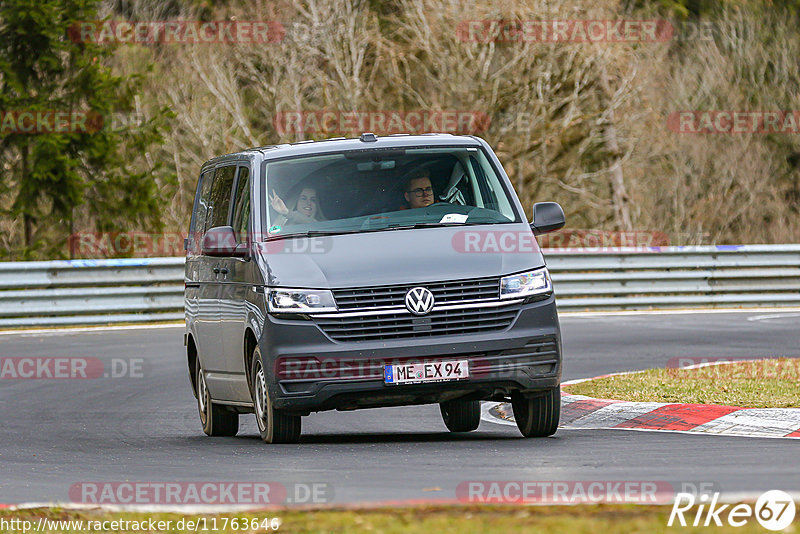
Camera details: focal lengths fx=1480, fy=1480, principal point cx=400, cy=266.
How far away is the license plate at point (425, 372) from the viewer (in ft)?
29.9

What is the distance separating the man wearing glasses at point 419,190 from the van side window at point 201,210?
2264 mm

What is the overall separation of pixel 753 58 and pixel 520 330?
3702cm

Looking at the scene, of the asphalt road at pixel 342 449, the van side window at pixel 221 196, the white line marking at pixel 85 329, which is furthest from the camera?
the white line marking at pixel 85 329

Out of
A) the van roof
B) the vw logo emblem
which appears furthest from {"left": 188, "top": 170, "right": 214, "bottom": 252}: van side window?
the vw logo emblem

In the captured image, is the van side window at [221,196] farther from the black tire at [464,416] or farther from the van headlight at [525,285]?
the van headlight at [525,285]

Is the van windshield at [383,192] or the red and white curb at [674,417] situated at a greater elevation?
the van windshield at [383,192]

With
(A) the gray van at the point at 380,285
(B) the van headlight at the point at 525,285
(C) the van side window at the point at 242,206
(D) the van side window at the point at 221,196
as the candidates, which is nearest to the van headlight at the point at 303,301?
(A) the gray van at the point at 380,285

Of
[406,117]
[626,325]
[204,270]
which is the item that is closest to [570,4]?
[406,117]

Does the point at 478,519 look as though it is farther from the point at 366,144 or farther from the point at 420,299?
the point at 366,144

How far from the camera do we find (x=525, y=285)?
9.36m

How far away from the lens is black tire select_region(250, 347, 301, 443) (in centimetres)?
954

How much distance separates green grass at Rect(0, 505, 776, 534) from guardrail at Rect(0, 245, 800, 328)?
15.5 m

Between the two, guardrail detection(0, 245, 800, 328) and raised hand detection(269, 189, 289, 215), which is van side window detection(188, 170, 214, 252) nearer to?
raised hand detection(269, 189, 289, 215)

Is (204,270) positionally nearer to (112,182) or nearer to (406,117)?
(112,182)
